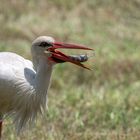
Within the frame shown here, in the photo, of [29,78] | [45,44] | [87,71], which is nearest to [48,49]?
[45,44]

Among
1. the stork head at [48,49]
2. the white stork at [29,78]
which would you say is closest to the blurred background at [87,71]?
the white stork at [29,78]

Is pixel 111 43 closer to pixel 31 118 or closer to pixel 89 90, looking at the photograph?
pixel 89 90

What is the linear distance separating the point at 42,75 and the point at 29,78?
0.21 metres

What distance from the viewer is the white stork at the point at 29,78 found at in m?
6.33

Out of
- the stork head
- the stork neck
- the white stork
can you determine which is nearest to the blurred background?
the white stork

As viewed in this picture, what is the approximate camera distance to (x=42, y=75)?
20.9 feet

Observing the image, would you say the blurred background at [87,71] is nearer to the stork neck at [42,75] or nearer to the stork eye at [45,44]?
the stork neck at [42,75]

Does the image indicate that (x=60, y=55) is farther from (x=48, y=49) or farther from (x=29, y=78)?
(x=29, y=78)

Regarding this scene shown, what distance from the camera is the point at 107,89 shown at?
10516 millimetres

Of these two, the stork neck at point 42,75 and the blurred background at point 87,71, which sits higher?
the stork neck at point 42,75

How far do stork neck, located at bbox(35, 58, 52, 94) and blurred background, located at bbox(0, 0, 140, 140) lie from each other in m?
0.65

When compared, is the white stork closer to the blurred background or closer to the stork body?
the stork body

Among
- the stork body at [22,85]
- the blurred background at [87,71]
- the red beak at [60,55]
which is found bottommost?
the blurred background at [87,71]

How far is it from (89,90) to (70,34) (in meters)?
3.63
